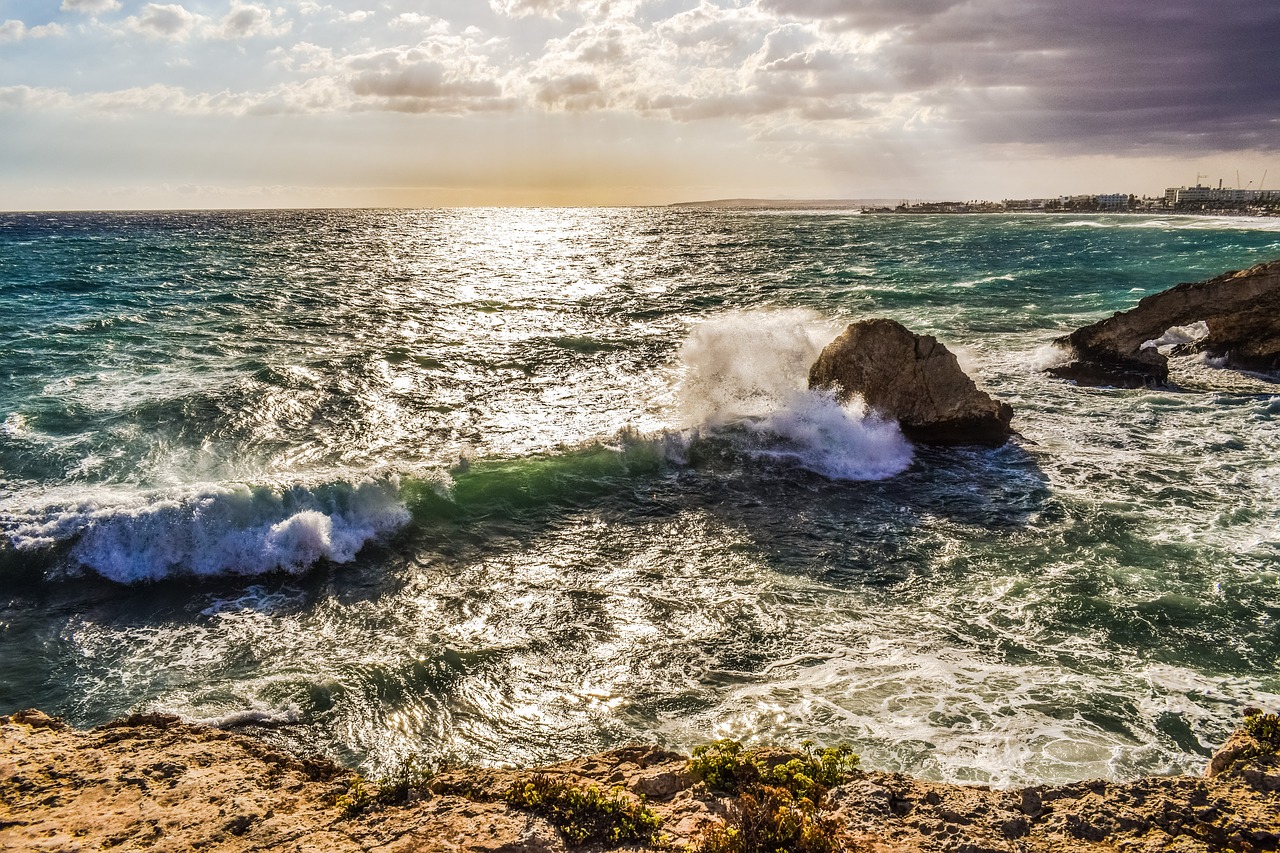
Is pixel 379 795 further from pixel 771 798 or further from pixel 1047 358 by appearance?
pixel 1047 358

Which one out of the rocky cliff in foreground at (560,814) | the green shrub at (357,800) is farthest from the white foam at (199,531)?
the green shrub at (357,800)

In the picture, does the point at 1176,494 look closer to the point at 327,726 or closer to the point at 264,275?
the point at 327,726

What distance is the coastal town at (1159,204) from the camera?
417ft

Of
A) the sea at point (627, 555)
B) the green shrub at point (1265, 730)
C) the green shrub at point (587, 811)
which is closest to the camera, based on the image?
the green shrub at point (587, 811)

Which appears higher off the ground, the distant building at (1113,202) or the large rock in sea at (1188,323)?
the distant building at (1113,202)

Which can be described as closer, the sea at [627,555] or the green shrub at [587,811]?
the green shrub at [587,811]

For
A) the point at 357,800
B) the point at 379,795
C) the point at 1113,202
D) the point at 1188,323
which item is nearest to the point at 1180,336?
the point at 1188,323

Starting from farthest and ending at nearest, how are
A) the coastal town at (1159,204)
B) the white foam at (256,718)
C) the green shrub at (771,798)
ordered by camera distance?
the coastal town at (1159,204), the white foam at (256,718), the green shrub at (771,798)

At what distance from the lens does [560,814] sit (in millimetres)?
4812

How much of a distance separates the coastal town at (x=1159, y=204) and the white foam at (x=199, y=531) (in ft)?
476

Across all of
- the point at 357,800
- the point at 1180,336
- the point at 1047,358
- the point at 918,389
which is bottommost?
the point at 357,800

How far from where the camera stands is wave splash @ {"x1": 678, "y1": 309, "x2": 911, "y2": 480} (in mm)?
14805

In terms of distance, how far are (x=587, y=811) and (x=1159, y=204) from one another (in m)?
200

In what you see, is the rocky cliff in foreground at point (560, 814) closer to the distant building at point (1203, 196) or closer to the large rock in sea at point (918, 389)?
the large rock in sea at point (918, 389)
